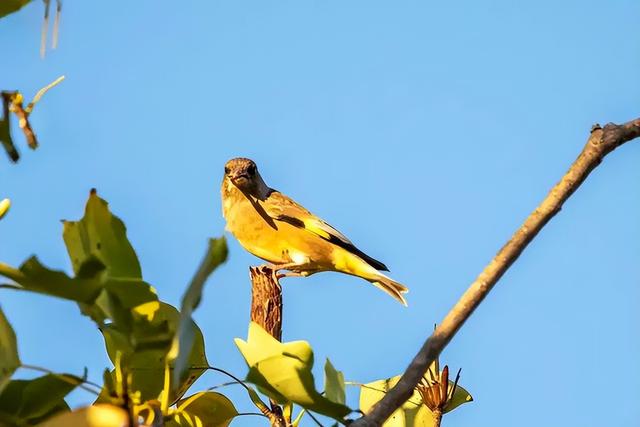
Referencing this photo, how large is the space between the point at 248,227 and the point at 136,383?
608cm

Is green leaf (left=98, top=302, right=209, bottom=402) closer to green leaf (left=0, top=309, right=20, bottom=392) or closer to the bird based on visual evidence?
green leaf (left=0, top=309, right=20, bottom=392)

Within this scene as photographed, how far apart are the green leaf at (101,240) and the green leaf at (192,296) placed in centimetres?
32

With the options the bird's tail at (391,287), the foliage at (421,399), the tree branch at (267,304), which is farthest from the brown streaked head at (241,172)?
the foliage at (421,399)

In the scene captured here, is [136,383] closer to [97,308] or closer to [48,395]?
[48,395]

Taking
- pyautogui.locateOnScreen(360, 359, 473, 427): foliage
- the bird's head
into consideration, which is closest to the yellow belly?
the bird's head

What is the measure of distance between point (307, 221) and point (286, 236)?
0.44m

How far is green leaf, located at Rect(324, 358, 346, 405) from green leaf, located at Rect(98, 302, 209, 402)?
0.69 feet

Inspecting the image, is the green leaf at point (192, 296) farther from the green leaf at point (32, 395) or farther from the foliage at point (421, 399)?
the foliage at point (421, 399)

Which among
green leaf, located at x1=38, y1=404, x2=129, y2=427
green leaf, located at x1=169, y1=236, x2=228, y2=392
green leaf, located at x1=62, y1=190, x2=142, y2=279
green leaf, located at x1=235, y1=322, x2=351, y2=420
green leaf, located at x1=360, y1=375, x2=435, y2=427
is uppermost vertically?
green leaf, located at x1=360, y1=375, x2=435, y2=427

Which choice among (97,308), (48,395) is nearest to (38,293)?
(97,308)

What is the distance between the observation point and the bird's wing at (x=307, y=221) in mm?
7945

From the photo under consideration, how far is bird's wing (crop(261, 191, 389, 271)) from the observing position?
795 centimetres

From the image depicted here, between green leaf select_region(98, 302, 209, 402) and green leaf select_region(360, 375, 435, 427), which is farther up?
green leaf select_region(360, 375, 435, 427)

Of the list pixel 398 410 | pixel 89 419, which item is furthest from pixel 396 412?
pixel 89 419
